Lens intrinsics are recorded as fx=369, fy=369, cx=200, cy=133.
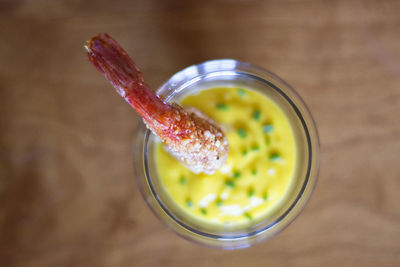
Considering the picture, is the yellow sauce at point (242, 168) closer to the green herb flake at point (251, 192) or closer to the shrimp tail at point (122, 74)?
the green herb flake at point (251, 192)

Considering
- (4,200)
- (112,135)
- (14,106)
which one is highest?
(14,106)

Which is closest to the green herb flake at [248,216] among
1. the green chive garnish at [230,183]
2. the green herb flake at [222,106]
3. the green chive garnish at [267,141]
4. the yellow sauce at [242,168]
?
the yellow sauce at [242,168]

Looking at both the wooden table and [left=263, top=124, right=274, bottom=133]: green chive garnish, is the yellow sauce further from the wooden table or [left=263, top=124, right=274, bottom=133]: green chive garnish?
the wooden table

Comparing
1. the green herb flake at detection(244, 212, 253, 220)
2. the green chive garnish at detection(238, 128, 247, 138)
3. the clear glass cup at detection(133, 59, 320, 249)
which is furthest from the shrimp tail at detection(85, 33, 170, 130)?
the green herb flake at detection(244, 212, 253, 220)

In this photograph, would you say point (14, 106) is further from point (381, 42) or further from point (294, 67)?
point (381, 42)

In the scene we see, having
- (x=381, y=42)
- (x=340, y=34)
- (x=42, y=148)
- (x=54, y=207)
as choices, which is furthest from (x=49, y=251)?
(x=381, y=42)
